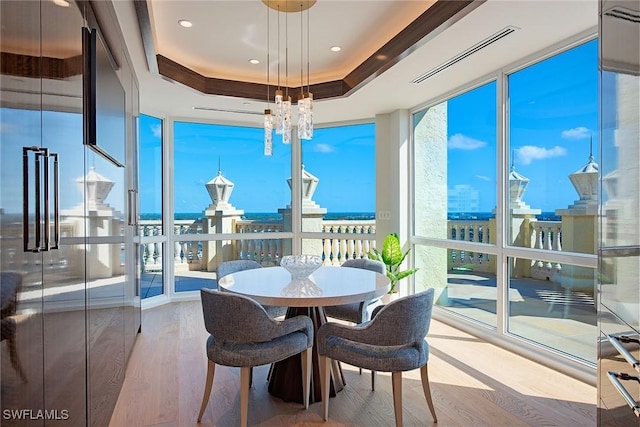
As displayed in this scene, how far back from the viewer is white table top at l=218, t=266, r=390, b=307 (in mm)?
2184

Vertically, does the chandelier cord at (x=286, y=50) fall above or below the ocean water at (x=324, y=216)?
above

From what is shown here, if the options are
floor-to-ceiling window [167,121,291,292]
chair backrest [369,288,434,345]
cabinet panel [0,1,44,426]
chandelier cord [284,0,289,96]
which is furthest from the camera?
floor-to-ceiling window [167,121,291,292]

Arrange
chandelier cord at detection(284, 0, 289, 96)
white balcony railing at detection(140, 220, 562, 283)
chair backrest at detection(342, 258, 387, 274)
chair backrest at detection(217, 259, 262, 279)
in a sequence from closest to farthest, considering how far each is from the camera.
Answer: chandelier cord at detection(284, 0, 289, 96)
chair backrest at detection(217, 259, 262, 279)
chair backrest at detection(342, 258, 387, 274)
white balcony railing at detection(140, 220, 562, 283)

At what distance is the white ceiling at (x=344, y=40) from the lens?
8.43 feet

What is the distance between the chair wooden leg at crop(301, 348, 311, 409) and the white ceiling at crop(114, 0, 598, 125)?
236 cm

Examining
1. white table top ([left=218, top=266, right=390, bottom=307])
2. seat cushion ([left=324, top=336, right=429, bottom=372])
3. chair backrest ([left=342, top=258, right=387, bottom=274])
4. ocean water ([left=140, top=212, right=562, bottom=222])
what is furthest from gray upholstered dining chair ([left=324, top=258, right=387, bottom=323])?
ocean water ([left=140, top=212, right=562, bottom=222])

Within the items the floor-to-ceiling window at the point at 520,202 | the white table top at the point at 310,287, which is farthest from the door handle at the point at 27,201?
the floor-to-ceiling window at the point at 520,202

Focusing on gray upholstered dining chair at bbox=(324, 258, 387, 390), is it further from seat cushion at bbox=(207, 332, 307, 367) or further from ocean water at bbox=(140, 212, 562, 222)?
ocean water at bbox=(140, 212, 562, 222)

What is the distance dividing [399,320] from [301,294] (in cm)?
58

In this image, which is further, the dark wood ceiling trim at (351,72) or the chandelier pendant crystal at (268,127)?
the chandelier pendant crystal at (268,127)

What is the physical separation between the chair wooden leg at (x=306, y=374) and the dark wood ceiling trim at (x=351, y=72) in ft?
7.71

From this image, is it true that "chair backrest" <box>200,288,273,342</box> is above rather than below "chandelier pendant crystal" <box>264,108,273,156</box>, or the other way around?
below

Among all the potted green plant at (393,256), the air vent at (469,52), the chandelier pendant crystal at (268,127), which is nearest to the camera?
the air vent at (469,52)

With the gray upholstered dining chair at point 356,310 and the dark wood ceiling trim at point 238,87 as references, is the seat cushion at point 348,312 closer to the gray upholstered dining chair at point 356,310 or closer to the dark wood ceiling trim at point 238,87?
the gray upholstered dining chair at point 356,310
